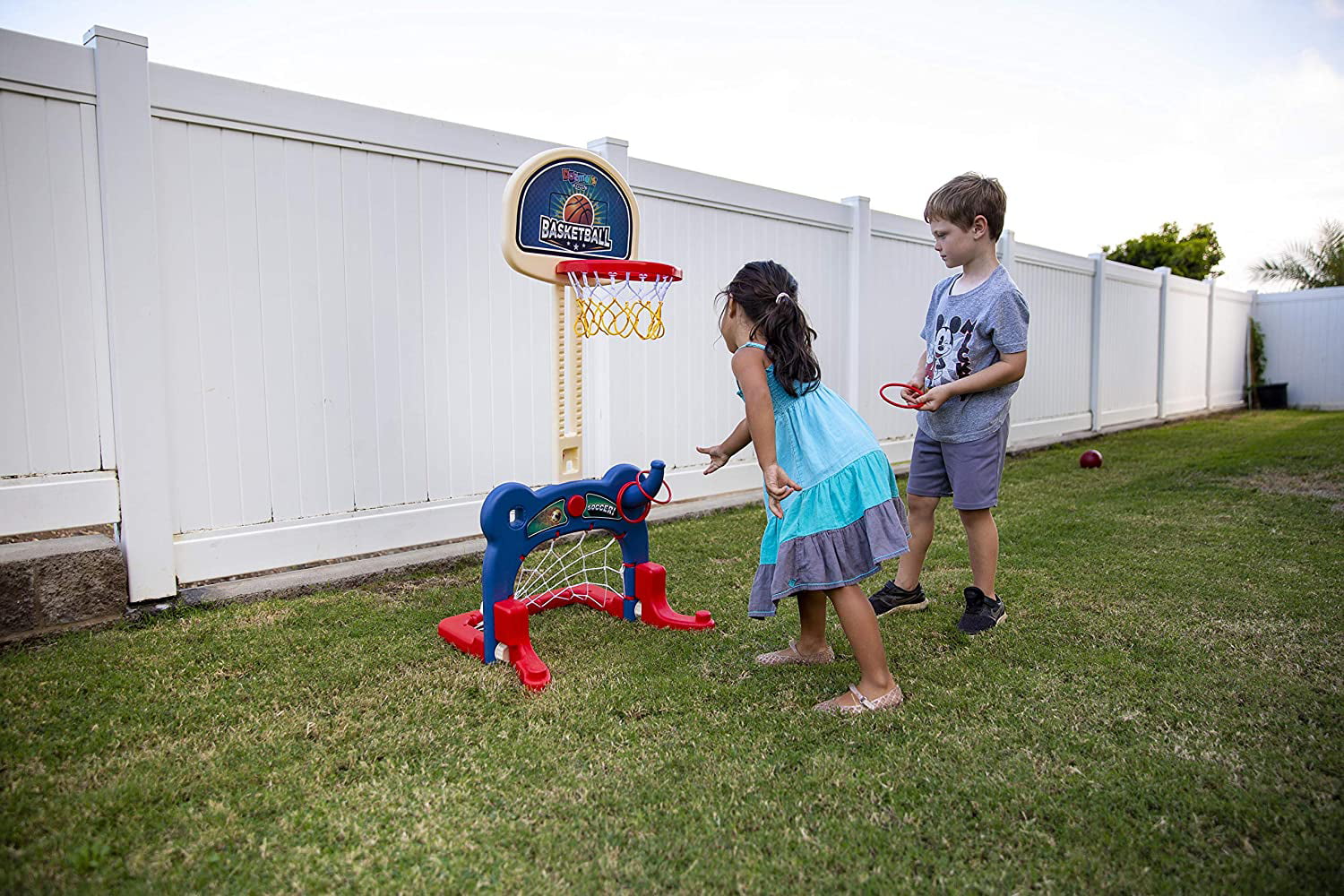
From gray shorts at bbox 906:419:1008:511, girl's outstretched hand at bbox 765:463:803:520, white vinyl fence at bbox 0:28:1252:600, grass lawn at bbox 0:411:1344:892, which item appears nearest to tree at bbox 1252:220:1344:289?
white vinyl fence at bbox 0:28:1252:600

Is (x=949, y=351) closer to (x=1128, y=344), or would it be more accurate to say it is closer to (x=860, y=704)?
(x=860, y=704)

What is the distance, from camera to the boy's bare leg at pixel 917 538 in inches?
130

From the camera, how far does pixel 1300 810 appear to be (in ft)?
5.93

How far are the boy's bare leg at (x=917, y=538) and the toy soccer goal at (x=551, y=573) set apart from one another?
779mm

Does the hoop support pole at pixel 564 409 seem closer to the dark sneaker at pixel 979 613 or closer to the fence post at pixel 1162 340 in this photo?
the dark sneaker at pixel 979 613

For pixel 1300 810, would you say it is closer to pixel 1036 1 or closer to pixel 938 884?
pixel 938 884

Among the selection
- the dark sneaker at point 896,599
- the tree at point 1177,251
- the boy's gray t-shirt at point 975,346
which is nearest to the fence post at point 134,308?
the dark sneaker at point 896,599

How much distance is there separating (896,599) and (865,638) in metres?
0.98

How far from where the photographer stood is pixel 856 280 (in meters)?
6.82

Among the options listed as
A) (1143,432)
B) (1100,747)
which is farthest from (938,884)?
(1143,432)

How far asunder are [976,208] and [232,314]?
9.74 ft

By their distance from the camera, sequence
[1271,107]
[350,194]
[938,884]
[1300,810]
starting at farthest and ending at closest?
1. [1271,107]
2. [350,194]
3. [1300,810]
4. [938,884]

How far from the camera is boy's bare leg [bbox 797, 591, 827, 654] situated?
272 cm

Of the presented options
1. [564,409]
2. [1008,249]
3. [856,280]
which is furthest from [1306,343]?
[564,409]
